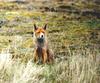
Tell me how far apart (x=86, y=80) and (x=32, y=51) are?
790mm

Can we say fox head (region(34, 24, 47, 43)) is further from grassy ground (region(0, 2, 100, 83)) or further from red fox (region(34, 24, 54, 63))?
grassy ground (region(0, 2, 100, 83))

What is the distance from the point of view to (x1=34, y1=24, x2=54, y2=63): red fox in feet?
14.7

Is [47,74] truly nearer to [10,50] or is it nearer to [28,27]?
[10,50]

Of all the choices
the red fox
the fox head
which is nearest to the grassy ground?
the red fox

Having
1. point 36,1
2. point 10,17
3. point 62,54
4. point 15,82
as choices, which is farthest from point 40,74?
point 36,1

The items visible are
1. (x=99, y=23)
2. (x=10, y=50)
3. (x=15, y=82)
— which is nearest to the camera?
(x=15, y=82)

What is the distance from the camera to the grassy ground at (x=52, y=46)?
13.6 feet

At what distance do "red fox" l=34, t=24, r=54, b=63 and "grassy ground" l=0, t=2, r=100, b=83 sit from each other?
8 cm

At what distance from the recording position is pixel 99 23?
17.5 feet

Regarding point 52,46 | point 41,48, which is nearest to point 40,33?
point 41,48

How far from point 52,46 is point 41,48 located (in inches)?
13.9

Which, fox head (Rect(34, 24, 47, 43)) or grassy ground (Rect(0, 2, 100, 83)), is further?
fox head (Rect(34, 24, 47, 43))

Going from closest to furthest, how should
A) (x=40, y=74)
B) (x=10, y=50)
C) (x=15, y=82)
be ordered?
1. (x=15, y=82)
2. (x=40, y=74)
3. (x=10, y=50)

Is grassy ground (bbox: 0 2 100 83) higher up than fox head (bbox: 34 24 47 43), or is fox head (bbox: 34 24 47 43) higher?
fox head (bbox: 34 24 47 43)
